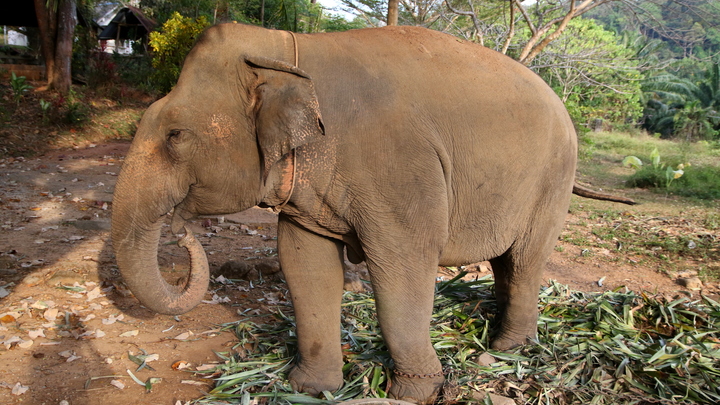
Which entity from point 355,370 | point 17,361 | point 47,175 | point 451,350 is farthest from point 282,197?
point 47,175

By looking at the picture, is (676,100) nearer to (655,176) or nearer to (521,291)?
(655,176)

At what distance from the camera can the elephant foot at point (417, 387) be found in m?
3.30

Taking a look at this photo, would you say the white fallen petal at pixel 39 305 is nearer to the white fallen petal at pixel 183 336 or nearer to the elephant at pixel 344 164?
the white fallen petal at pixel 183 336

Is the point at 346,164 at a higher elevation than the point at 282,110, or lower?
lower

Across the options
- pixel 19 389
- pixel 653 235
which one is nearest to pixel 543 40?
pixel 653 235

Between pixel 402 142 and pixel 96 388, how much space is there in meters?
2.40

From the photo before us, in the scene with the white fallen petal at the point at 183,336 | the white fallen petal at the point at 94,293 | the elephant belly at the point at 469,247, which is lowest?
the white fallen petal at the point at 94,293

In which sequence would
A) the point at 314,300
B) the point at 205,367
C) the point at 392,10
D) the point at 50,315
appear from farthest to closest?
the point at 392,10, the point at 50,315, the point at 205,367, the point at 314,300

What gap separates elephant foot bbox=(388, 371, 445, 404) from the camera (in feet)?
10.8

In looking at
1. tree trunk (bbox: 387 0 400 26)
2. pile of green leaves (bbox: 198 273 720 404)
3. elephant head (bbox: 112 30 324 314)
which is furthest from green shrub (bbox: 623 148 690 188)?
elephant head (bbox: 112 30 324 314)

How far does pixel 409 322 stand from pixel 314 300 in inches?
24.5

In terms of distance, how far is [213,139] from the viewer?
9.19ft

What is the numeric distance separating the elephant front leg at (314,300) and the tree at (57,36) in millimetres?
14397

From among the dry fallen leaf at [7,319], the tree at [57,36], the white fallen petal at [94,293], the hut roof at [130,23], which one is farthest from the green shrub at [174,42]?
the hut roof at [130,23]
